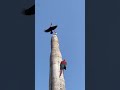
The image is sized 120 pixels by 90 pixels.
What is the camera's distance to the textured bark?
1385 inches

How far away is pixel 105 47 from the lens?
11.2 m

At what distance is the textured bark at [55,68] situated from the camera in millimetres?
35188

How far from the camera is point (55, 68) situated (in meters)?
36.4

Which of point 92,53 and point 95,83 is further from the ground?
point 92,53

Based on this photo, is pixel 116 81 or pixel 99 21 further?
pixel 99 21

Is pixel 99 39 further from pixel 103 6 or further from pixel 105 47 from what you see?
pixel 103 6
